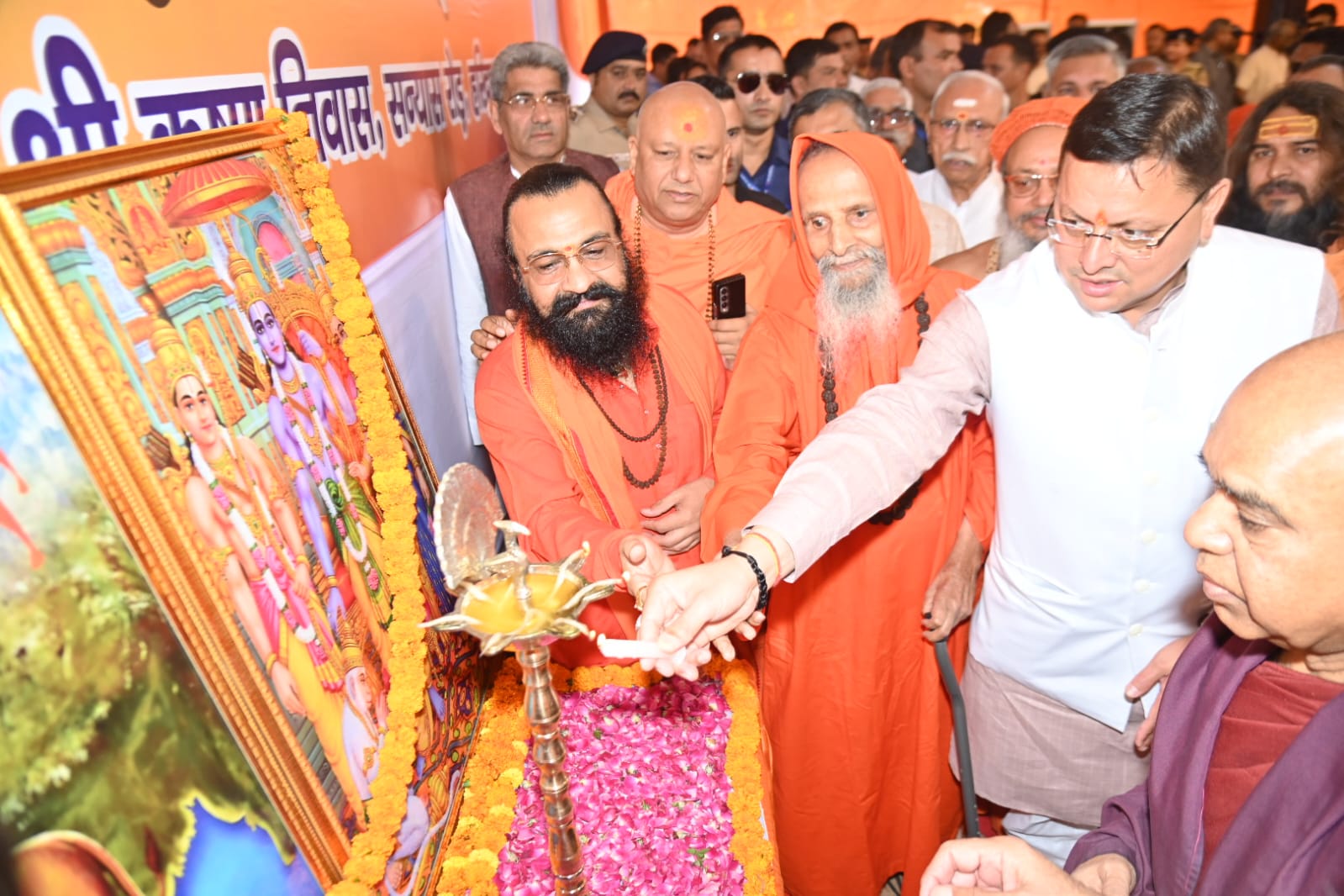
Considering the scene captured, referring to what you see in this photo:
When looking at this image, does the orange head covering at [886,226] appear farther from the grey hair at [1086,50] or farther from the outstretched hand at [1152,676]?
the grey hair at [1086,50]

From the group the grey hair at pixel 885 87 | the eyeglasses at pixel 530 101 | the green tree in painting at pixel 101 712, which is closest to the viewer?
the green tree in painting at pixel 101 712

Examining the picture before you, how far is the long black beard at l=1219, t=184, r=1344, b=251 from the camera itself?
10.7 ft

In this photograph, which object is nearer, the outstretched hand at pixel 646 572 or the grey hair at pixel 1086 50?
the outstretched hand at pixel 646 572

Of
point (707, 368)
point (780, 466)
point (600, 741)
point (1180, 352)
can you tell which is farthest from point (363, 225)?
point (1180, 352)

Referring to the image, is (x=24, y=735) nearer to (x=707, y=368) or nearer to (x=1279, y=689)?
(x=1279, y=689)

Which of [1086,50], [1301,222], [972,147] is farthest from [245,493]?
[1086,50]

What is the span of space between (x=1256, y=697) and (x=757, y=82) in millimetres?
4628

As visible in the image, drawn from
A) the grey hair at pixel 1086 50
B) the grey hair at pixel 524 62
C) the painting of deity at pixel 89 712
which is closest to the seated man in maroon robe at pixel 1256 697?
the painting of deity at pixel 89 712

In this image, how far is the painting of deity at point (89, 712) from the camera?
0.97 metres

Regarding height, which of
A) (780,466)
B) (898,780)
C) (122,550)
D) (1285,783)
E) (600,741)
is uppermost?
(122,550)

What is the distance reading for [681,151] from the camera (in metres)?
3.31

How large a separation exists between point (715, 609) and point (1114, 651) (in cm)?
120

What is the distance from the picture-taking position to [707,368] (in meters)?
2.79

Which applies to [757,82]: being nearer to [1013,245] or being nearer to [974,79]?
[974,79]
